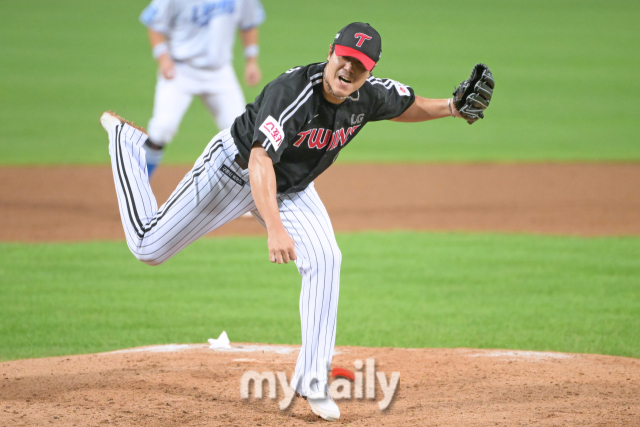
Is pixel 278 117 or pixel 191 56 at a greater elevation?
pixel 191 56

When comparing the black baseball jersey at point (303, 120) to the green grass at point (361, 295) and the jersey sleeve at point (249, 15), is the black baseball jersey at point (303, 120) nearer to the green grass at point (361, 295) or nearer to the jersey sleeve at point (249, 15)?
the green grass at point (361, 295)

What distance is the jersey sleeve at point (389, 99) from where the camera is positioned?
12.1 feet

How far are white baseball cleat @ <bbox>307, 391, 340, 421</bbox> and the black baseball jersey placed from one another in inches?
37.3

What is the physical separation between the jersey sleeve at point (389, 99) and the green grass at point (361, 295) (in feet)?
6.10

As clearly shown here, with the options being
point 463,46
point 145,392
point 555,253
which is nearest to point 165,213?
point 145,392

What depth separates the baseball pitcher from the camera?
3.24m

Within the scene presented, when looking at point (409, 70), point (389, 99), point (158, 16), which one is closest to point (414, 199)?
point (158, 16)

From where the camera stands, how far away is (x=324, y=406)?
3.45m

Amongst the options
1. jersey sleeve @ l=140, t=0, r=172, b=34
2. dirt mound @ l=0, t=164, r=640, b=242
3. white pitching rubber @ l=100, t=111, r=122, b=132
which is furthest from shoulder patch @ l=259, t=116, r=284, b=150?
dirt mound @ l=0, t=164, r=640, b=242

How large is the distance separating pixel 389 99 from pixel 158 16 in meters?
4.31

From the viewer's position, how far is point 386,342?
5.14 m

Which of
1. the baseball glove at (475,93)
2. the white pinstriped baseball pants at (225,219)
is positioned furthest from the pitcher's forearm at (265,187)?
the baseball glove at (475,93)

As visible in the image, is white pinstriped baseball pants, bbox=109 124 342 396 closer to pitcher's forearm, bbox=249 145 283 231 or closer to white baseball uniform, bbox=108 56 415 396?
white baseball uniform, bbox=108 56 415 396

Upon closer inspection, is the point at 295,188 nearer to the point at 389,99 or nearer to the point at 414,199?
the point at 389,99
